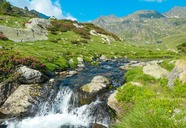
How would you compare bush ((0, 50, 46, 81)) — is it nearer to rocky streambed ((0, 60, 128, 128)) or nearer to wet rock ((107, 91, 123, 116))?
rocky streambed ((0, 60, 128, 128))

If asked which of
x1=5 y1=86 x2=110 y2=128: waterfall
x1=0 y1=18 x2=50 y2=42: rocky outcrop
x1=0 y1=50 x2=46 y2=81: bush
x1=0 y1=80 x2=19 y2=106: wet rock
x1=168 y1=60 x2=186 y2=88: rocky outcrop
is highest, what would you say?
x1=0 y1=18 x2=50 y2=42: rocky outcrop

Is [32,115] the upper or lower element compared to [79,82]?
lower

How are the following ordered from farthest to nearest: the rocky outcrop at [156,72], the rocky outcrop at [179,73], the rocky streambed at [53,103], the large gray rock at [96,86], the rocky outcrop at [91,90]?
the large gray rock at [96,86] < the rocky outcrop at [91,90] < the rocky outcrop at [156,72] < the rocky streambed at [53,103] < the rocky outcrop at [179,73]

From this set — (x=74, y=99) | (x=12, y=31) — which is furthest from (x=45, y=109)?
(x=12, y=31)

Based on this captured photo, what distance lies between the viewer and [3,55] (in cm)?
2972

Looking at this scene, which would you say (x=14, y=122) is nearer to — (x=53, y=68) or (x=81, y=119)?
(x=81, y=119)

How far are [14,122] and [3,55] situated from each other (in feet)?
39.6

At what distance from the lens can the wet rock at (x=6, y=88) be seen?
25166 millimetres

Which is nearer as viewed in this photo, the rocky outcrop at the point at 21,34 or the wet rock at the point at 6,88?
the wet rock at the point at 6,88

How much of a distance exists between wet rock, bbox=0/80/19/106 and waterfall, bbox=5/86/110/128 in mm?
4567

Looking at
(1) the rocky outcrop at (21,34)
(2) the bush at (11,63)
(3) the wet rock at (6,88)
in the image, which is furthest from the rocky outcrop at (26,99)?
(1) the rocky outcrop at (21,34)

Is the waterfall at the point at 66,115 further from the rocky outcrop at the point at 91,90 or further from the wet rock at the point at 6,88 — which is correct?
the wet rock at the point at 6,88

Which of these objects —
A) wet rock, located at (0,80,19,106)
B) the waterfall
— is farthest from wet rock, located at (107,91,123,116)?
wet rock, located at (0,80,19,106)

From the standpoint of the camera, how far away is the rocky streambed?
70.1 ft
